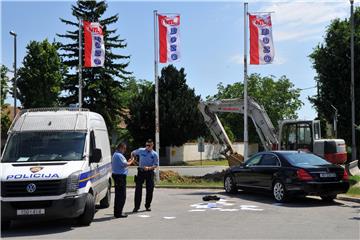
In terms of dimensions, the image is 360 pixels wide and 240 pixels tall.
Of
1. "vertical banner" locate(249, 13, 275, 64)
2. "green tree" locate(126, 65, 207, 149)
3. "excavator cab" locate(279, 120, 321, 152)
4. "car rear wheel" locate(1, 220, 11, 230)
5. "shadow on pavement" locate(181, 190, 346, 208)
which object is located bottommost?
"shadow on pavement" locate(181, 190, 346, 208)

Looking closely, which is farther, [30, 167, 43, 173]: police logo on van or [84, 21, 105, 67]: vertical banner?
[84, 21, 105, 67]: vertical banner

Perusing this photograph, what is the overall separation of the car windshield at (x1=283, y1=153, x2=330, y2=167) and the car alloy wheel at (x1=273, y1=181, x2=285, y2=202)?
2.45 feet

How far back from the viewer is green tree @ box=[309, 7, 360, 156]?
37.9 meters

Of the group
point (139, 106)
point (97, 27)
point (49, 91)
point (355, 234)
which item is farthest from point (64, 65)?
point (355, 234)

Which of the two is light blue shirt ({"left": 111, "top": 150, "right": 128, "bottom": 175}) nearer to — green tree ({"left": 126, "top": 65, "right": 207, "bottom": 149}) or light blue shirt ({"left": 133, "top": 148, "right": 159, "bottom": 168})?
light blue shirt ({"left": 133, "top": 148, "right": 159, "bottom": 168})

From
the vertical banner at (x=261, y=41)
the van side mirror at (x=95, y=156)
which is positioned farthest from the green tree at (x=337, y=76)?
the van side mirror at (x=95, y=156)

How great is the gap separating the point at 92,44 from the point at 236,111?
26.3 ft

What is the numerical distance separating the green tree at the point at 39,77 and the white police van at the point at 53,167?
32.7 metres

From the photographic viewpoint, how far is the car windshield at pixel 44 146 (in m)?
11.1

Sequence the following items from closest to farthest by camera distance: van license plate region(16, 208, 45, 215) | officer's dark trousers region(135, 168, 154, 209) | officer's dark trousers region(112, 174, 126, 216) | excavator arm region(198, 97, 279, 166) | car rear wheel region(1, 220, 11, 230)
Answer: van license plate region(16, 208, 45, 215)
car rear wheel region(1, 220, 11, 230)
officer's dark trousers region(112, 174, 126, 216)
officer's dark trousers region(135, 168, 154, 209)
excavator arm region(198, 97, 279, 166)

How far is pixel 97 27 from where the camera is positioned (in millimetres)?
25609

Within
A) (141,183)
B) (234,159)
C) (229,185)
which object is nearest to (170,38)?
(234,159)

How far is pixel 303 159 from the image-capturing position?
49.9 feet

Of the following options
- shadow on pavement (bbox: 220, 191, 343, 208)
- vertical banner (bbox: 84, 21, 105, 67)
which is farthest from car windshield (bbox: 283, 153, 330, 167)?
vertical banner (bbox: 84, 21, 105, 67)
